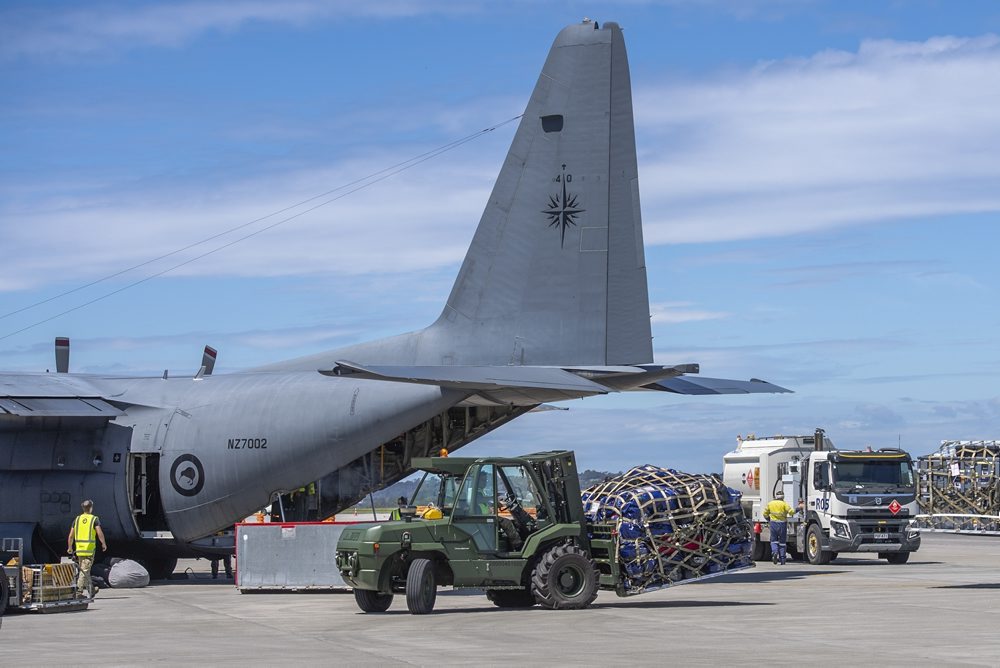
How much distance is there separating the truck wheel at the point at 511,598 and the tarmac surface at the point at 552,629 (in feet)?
0.53

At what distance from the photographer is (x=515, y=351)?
945 inches

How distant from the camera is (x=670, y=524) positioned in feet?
67.2

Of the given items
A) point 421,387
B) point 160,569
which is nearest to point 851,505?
point 421,387

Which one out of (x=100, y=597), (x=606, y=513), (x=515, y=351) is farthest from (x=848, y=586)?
(x=100, y=597)

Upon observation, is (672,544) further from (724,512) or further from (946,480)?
(946,480)

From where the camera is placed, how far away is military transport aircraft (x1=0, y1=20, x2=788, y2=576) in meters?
23.3

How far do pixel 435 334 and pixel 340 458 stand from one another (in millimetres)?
2850

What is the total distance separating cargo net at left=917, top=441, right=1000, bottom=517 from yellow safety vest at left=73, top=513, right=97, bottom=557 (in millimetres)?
32796

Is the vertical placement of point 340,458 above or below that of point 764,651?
above

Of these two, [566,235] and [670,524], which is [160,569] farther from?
[670,524]

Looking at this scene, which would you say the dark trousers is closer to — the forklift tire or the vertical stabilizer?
the vertical stabilizer

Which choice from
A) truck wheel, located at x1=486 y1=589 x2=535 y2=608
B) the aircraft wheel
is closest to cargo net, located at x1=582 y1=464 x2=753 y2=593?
truck wheel, located at x1=486 y1=589 x2=535 y2=608

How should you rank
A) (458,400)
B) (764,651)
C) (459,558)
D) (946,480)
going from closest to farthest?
(764,651) → (459,558) → (458,400) → (946,480)

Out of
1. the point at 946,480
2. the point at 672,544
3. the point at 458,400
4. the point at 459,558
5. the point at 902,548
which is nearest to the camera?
the point at 459,558
